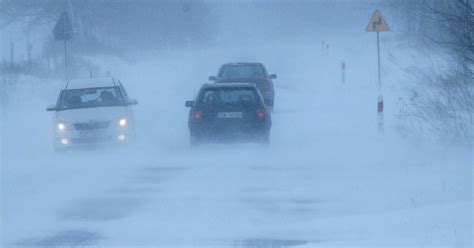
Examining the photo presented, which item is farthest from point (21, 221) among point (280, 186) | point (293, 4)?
point (293, 4)

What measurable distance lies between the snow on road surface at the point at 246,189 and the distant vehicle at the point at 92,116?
313 mm

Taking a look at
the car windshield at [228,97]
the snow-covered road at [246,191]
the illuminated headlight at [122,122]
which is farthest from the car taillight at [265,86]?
the illuminated headlight at [122,122]

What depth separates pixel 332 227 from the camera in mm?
9469

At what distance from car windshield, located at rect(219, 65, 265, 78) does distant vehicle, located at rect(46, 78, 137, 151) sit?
7.58 m

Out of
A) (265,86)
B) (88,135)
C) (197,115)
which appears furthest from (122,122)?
(265,86)

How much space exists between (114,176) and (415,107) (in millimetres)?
7423

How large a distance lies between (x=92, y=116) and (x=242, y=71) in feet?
30.6

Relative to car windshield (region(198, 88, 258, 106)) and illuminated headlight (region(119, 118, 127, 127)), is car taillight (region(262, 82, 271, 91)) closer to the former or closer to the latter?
car windshield (region(198, 88, 258, 106))

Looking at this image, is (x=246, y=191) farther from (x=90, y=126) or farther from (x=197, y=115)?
(x=90, y=126)

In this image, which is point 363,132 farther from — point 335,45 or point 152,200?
point 335,45

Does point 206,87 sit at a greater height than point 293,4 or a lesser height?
lesser

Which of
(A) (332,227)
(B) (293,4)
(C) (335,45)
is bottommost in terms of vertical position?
(A) (332,227)

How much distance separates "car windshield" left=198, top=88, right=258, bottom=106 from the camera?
17.1m

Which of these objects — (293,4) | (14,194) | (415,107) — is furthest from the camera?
(293,4)
